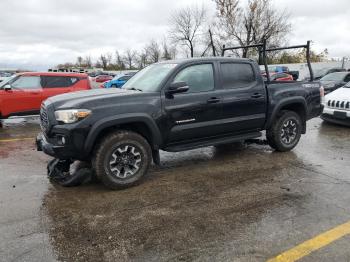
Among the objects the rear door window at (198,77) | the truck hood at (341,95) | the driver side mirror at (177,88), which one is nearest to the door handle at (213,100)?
the rear door window at (198,77)

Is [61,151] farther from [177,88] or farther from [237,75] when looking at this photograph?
[237,75]

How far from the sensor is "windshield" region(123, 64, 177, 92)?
568 cm

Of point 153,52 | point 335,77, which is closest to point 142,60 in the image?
point 153,52

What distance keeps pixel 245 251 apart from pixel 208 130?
2.71m

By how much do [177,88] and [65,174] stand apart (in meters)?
2.02

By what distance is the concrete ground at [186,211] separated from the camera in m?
3.53

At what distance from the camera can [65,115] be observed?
4.88 meters

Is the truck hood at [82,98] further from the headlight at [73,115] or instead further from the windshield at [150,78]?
the windshield at [150,78]

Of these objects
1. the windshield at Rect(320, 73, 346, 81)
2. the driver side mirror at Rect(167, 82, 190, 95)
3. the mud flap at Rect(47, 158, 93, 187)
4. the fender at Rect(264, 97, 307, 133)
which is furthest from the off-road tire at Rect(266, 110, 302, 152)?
the windshield at Rect(320, 73, 346, 81)

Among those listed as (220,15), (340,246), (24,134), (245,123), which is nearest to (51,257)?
(340,246)

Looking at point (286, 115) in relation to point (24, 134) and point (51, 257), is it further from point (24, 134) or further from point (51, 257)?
point (24, 134)

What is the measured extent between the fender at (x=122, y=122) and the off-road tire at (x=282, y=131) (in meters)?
2.58

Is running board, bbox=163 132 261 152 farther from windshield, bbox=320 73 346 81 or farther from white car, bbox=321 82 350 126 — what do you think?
windshield, bbox=320 73 346 81

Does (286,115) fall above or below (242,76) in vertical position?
below
